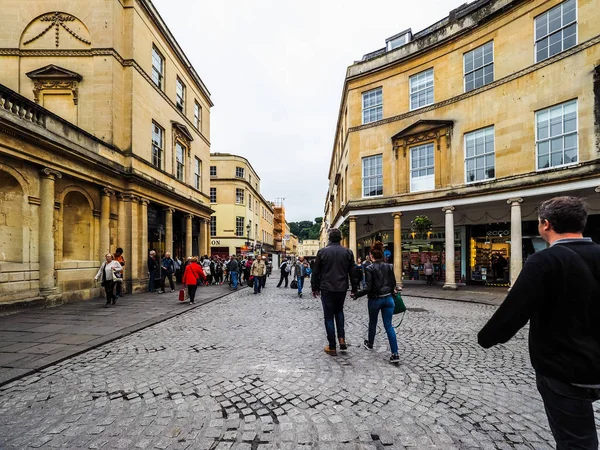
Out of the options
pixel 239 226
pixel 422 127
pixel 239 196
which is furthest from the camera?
pixel 239 196

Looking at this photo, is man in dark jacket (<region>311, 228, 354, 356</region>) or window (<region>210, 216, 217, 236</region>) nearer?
man in dark jacket (<region>311, 228, 354, 356</region>)

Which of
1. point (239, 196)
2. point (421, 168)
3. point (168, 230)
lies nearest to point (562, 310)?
point (421, 168)

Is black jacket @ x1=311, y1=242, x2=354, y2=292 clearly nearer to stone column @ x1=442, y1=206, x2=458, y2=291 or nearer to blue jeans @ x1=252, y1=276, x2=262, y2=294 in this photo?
blue jeans @ x1=252, y1=276, x2=262, y2=294

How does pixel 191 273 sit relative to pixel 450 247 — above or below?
below

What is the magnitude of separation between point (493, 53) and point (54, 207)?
62.5ft

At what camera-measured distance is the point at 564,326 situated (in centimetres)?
175

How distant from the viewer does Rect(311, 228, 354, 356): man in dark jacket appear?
206 inches

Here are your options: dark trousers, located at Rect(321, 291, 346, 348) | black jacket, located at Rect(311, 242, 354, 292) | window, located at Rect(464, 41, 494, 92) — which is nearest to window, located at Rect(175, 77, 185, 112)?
window, located at Rect(464, 41, 494, 92)

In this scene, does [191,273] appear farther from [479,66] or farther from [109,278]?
[479,66]

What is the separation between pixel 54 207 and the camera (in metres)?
10.9

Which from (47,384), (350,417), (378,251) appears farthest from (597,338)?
(47,384)

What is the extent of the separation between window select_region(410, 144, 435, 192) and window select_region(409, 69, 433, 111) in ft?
7.95

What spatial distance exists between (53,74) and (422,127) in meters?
17.4

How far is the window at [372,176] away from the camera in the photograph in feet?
60.9
